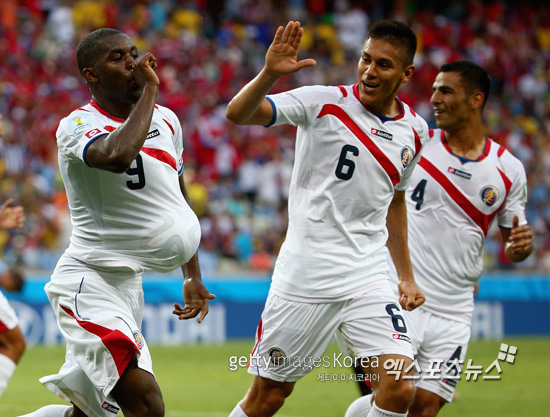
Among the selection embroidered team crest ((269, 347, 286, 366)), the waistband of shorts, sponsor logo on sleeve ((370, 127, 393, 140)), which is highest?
sponsor logo on sleeve ((370, 127, 393, 140))

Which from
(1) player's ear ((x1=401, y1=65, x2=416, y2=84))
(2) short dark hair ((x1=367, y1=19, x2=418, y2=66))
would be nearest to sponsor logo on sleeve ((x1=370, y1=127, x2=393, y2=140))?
(1) player's ear ((x1=401, y1=65, x2=416, y2=84))

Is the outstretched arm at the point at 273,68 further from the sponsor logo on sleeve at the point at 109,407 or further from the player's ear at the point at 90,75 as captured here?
the sponsor logo on sleeve at the point at 109,407

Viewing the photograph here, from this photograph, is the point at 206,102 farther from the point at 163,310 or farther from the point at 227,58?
the point at 163,310

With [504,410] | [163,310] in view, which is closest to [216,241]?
[163,310]

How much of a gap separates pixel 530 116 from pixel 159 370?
16586 millimetres

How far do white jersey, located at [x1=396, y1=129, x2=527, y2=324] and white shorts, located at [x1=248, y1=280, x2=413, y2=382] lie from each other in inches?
48.9

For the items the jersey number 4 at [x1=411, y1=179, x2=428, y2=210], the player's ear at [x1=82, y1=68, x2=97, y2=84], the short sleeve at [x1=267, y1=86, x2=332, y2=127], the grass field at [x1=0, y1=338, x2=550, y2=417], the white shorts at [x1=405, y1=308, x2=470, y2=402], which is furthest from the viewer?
the grass field at [x1=0, y1=338, x2=550, y2=417]

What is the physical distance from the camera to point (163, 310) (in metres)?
15.7

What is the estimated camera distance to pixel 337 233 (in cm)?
566

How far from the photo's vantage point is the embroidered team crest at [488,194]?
22.7 feet

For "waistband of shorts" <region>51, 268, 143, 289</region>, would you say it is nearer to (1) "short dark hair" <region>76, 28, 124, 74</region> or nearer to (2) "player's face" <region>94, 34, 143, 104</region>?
(2) "player's face" <region>94, 34, 143, 104</region>

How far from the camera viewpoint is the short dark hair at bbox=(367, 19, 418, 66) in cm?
580

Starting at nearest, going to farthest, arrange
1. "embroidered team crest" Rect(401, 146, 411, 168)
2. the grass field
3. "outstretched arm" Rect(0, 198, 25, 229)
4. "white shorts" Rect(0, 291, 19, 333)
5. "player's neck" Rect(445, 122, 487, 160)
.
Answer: "embroidered team crest" Rect(401, 146, 411, 168) → "white shorts" Rect(0, 291, 19, 333) → "outstretched arm" Rect(0, 198, 25, 229) → "player's neck" Rect(445, 122, 487, 160) → the grass field

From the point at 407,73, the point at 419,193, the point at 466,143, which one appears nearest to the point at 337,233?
the point at 407,73
